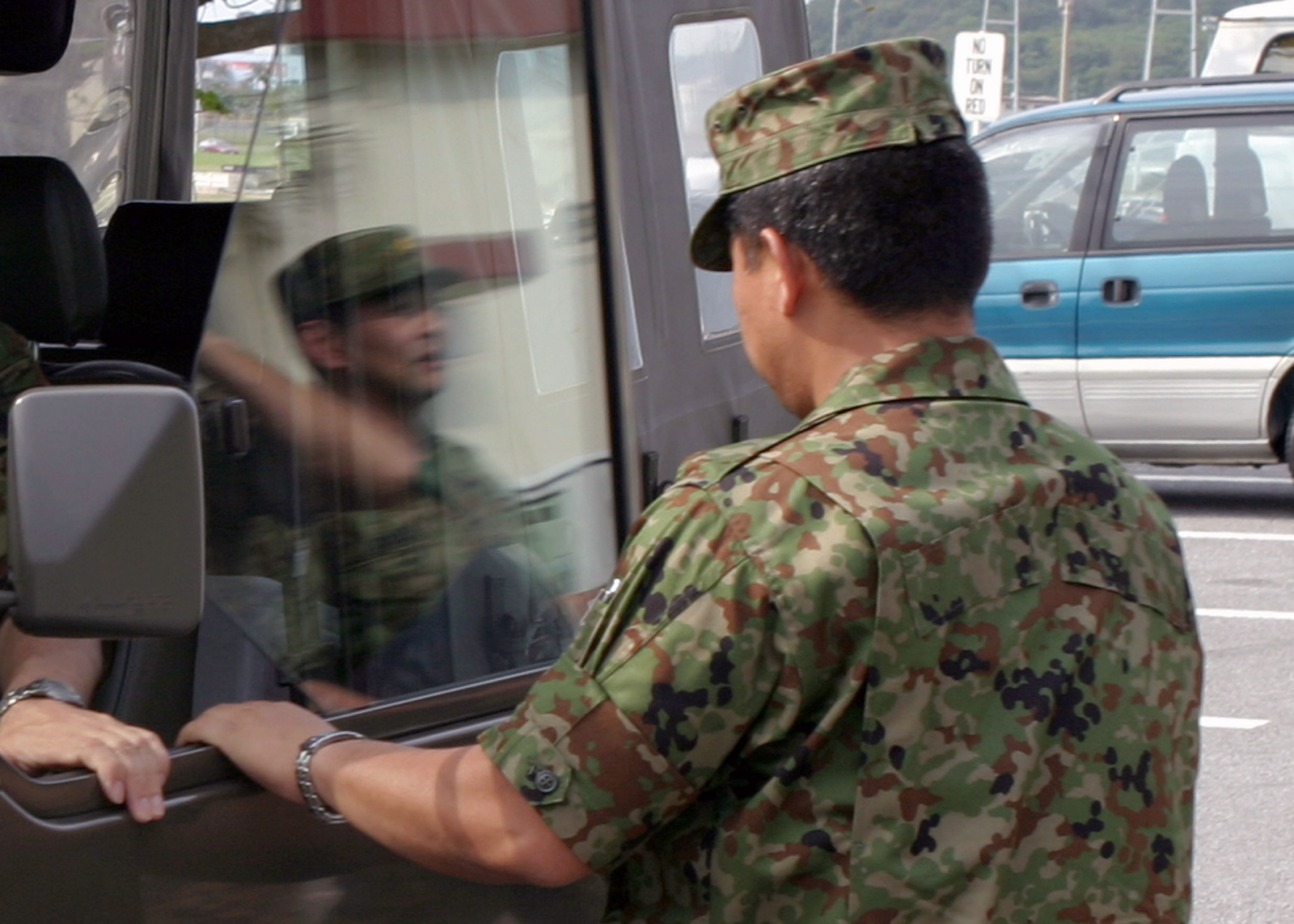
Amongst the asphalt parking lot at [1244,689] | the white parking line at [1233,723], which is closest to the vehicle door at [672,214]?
the asphalt parking lot at [1244,689]

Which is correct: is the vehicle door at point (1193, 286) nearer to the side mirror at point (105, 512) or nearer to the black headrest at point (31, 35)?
the black headrest at point (31, 35)

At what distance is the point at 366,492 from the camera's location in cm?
205

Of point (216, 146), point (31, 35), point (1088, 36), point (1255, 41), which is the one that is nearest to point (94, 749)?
point (31, 35)

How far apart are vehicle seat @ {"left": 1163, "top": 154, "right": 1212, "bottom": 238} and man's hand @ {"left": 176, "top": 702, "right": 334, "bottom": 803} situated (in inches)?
290

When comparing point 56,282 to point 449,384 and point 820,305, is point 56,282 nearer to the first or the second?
point 449,384

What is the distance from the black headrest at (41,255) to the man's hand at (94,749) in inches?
40.3

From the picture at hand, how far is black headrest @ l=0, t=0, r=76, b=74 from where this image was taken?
2.51 m

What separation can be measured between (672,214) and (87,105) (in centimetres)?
199

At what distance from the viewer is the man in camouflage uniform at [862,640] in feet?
4.84

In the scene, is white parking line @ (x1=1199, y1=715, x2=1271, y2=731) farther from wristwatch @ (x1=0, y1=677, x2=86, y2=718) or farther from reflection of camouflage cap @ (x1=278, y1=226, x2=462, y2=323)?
wristwatch @ (x1=0, y1=677, x2=86, y2=718)

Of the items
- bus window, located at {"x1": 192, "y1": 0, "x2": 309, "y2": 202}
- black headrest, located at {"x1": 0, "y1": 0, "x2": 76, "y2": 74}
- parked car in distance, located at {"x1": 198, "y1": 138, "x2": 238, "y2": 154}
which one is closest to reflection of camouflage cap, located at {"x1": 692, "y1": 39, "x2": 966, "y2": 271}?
bus window, located at {"x1": 192, "y1": 0, "x2": 309, "y2": 202}

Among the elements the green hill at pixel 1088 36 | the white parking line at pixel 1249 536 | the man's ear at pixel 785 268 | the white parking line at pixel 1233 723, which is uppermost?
the man's ear at pixel 785 268

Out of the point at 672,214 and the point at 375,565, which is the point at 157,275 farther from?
the point at 375,565

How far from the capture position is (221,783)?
5.78 feet
